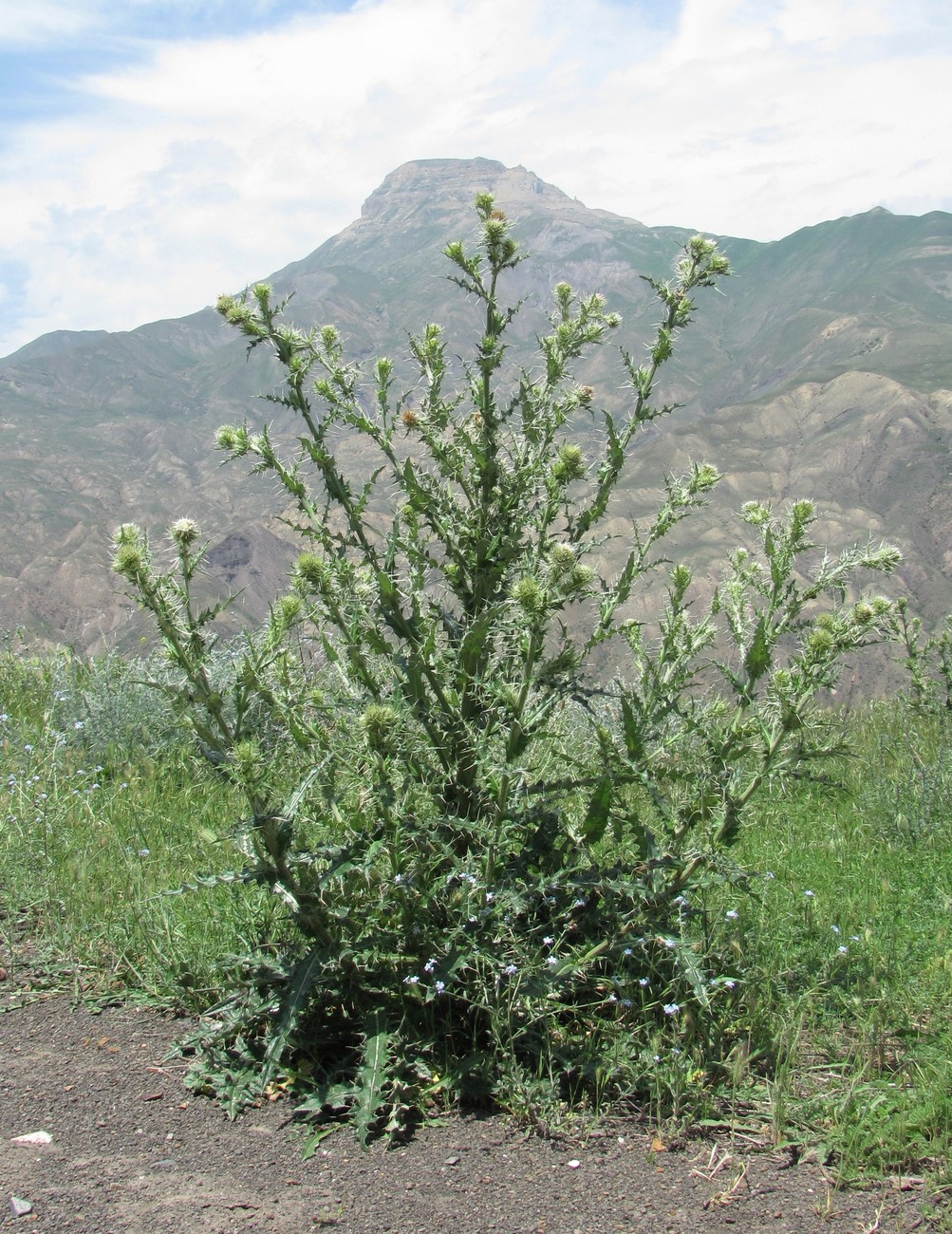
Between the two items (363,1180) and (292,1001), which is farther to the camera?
(292,1001)

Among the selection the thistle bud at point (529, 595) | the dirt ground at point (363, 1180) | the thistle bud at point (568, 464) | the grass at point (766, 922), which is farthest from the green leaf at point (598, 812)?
the thistle bud at point (568, 464)

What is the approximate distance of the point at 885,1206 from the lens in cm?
269

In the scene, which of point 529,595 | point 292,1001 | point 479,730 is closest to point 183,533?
point 529,595

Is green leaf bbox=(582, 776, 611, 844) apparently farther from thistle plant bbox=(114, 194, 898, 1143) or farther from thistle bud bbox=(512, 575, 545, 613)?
thistle bud bbox=(512, 575, 545, 613)

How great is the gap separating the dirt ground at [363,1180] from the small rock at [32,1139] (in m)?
0.01

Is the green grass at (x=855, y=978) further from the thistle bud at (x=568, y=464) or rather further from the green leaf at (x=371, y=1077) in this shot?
the thistle bud at (x=568, y=464)

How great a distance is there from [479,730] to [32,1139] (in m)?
1.86

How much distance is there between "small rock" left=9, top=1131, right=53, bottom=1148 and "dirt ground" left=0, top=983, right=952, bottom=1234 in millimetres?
14

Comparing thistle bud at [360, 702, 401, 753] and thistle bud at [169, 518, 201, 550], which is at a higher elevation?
thistle bud at [169, 518, 201, 550]

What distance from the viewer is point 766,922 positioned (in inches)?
164

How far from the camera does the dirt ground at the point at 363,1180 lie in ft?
8.56

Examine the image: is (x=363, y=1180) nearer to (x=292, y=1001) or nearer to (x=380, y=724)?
(x=292, y=1001)

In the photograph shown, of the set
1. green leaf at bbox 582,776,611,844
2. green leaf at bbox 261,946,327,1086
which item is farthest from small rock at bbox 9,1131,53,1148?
green leaf at bbox 582,776,611,844

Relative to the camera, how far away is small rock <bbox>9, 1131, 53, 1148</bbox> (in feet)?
9.59
